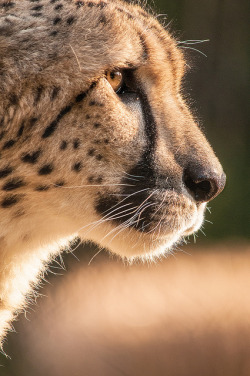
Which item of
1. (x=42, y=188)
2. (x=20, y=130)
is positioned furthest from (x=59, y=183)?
(x=20, y=130)

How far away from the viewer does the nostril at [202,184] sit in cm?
134

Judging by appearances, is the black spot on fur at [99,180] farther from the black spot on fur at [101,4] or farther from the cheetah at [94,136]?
the black spot on fur at [101,4]

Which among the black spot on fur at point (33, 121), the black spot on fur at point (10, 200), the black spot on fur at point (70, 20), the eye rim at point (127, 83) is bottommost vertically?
the black spot on fur at point (10, 200)

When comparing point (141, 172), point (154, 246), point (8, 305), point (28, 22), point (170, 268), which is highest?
point (28, 22)

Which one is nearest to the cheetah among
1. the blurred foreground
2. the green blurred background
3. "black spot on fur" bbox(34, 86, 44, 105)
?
"black spot on fur" bbox(34, 86, 44, 105)

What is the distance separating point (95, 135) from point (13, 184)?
0.64 ft

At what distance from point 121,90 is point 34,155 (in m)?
0.23

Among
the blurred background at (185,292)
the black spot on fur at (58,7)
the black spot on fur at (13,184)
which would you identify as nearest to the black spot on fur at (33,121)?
the black spot on fur at (13,184)

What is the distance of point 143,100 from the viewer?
1.38 m

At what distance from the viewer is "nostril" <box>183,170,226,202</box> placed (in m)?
1.34

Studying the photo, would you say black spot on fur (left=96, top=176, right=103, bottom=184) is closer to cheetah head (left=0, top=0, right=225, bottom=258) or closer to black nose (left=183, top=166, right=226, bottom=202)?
cheetah head (left=0, top=0, right=225, bottom=258)

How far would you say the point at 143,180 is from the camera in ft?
4.42

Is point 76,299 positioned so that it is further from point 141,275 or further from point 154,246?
point 154,246

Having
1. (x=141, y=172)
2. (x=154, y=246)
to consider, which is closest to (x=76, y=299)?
(x=154, y=246)
